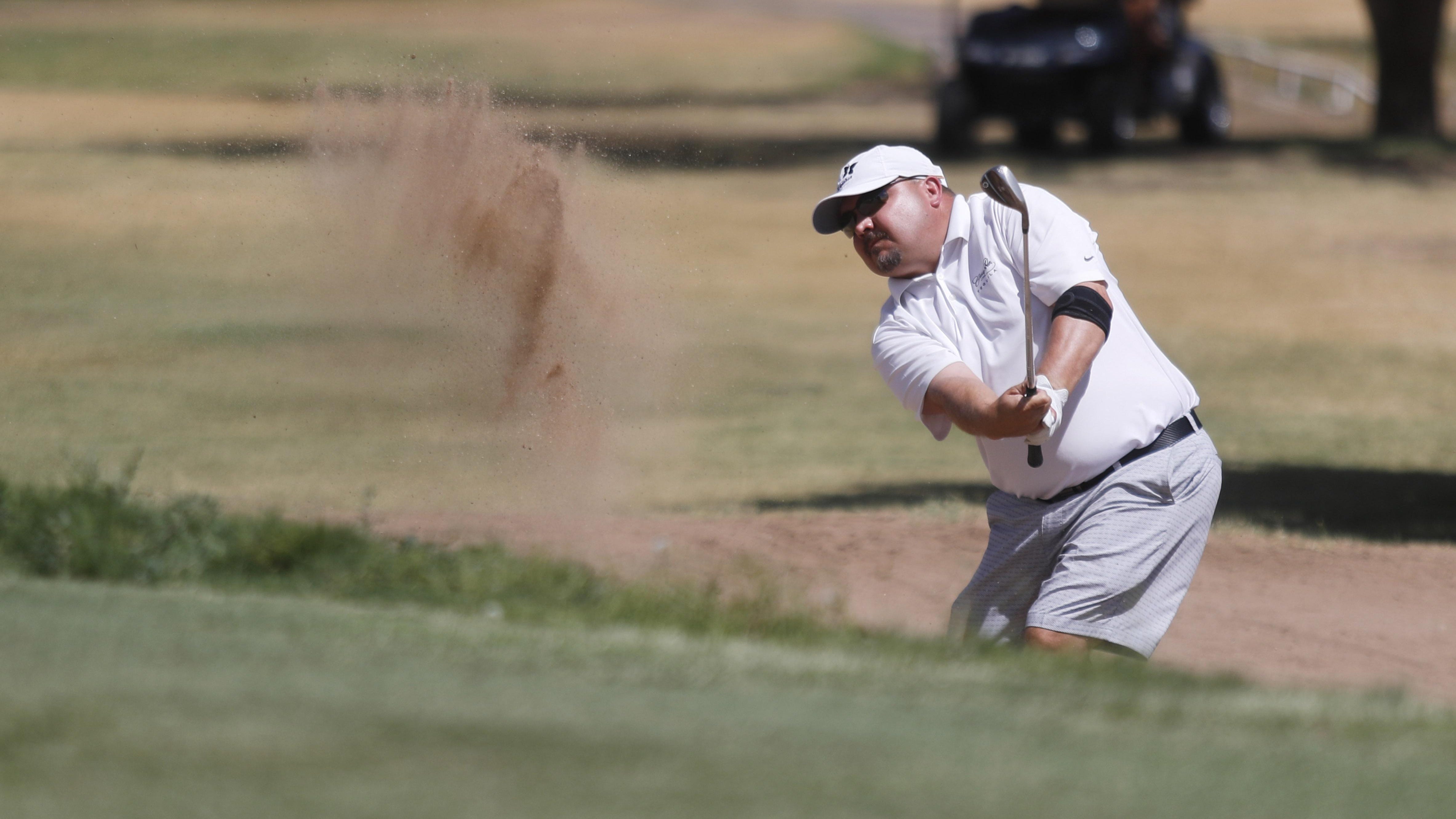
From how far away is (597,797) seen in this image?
3.04m

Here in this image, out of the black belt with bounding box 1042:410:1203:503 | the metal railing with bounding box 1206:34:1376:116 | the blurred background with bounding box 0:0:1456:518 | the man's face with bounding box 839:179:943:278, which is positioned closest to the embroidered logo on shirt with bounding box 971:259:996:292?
the man's face with bounding box 839:179:943:278

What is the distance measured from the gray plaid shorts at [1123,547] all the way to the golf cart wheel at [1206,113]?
22427mm

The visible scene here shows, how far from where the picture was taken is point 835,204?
181 inches

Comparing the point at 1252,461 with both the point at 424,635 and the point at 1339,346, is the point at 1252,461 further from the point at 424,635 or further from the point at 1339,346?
the point at 424,635

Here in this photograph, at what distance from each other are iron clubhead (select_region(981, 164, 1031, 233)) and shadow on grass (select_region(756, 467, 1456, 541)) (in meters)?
4.55

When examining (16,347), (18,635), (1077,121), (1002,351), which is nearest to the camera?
(18,635)

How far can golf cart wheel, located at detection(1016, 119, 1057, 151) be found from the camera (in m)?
26.4

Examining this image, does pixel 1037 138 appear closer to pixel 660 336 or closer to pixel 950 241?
pixel 660 336

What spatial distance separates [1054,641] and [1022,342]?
28.7 inches

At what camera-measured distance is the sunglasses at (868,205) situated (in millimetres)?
4578

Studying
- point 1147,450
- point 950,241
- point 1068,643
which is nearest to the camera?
point 1068,643

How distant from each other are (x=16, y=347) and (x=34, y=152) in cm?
1054

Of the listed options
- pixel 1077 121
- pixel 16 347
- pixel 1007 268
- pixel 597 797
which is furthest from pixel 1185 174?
pixel 597 797

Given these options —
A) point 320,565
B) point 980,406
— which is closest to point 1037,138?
point 320,565
